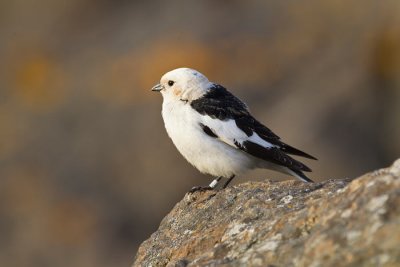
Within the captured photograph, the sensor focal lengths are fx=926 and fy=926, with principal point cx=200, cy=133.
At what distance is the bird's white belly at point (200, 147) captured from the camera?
8.23m

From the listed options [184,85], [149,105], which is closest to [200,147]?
[184,85]

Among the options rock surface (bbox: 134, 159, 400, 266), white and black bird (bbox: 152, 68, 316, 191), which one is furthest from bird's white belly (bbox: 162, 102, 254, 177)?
rock surface (bbox: 134, 159, 400, 266)

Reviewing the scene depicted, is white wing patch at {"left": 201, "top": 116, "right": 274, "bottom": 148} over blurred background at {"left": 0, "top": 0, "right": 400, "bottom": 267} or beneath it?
beneath

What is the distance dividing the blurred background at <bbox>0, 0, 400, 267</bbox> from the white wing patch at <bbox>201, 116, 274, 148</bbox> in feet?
19.3

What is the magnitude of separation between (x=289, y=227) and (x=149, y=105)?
11.6m

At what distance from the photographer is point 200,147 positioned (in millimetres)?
8242

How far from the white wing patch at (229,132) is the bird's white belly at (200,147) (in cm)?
7

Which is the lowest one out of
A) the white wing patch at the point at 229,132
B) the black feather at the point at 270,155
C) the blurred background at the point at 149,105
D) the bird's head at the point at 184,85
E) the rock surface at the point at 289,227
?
the rock surface at the point at 289,227

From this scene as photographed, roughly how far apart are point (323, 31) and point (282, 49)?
0.84 metres

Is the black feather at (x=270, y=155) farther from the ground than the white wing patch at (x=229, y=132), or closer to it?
closer to it

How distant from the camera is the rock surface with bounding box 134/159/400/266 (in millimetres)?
3693

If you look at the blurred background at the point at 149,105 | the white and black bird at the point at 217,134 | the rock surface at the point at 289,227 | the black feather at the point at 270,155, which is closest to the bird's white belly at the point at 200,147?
the white and black bird at the point at 217,134

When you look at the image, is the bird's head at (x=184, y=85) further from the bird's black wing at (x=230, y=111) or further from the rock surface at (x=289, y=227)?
the rock surface at (x=289, y=227)

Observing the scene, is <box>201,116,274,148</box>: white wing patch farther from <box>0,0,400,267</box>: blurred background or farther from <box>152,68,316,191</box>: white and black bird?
<box>0,0,400,267</box>: blurred background
